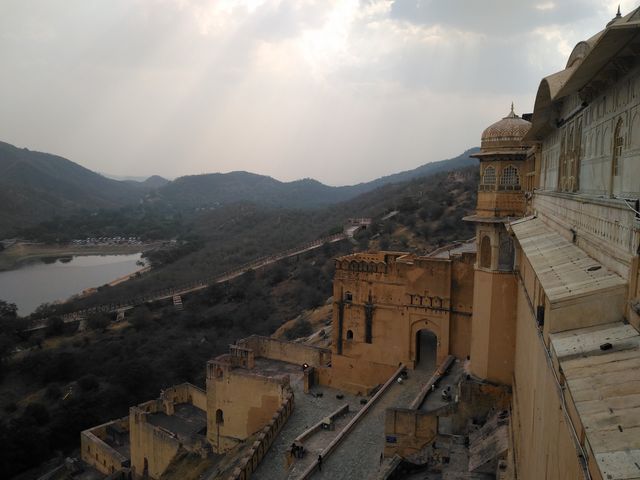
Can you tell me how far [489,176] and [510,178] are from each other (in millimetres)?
488

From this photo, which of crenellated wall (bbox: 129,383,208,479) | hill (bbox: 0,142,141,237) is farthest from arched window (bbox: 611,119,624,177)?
hill (bbox: 0,142,141,237)

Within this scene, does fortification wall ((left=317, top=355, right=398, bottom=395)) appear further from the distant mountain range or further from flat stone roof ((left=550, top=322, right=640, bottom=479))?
the distant mountain range

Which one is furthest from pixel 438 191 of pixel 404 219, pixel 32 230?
pixel 32 230

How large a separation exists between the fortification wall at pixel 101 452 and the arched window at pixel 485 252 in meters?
17.5

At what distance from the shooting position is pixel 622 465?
7.72ft

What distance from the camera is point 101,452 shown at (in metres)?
22.9

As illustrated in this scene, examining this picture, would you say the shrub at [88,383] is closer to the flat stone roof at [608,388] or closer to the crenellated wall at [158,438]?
the crenellated wall at [158,438]

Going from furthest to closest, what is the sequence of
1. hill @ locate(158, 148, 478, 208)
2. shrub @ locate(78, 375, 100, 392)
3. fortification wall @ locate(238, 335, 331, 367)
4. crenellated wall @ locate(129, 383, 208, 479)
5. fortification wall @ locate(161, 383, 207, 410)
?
hill @ locate(158, 148, 478, 208) < shrub @ locate(78, 375, 100, 392) < fortification wall @ locate(161, 383, 207, 410) < fortification wall @ locate(238, 335, 331, 367) < crenellated wall @ locate(129, 383, 208, 479)

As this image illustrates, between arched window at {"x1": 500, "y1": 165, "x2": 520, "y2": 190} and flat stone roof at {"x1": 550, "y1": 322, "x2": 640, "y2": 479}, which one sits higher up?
arched window at {"x1": 500, "y1": 165, "x2": 520, "y2": 190}

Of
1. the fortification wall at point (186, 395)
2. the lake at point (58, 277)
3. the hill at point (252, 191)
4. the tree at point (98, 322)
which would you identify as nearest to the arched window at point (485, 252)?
the fortification wall at point (186, 395)

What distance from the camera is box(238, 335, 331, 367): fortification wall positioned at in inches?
781

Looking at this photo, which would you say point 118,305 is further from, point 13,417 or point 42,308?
point 13,417

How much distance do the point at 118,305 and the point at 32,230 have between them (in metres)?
47.2

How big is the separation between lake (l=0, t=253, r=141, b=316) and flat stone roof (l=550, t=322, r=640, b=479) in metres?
54.9
